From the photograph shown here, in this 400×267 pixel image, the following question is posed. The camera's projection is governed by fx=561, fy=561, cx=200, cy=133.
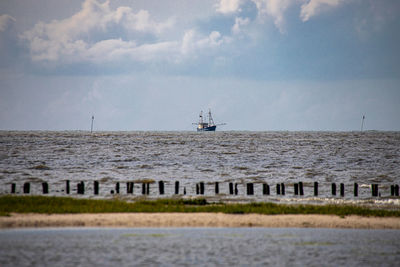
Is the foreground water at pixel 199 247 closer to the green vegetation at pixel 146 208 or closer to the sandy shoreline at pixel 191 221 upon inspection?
the sandy shoreline at pixel 191 221

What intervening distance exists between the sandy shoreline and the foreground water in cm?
109

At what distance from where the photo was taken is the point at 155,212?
30.9m

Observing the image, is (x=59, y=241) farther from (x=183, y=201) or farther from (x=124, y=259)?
(x=183, y=201)

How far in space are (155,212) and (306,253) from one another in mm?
10903

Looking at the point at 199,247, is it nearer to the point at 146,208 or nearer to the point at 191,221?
the point at 191,221

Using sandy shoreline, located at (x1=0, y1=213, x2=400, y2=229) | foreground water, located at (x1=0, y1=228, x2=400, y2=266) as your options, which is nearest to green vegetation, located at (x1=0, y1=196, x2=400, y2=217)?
sandy shoreline, located at (x1=0, y1=213, x2=400, y2=229)

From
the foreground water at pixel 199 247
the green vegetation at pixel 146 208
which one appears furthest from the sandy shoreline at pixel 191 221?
the foreground water at pixel 199 247

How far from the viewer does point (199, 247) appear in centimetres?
2308

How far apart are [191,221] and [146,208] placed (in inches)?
160

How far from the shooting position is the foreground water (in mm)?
20828

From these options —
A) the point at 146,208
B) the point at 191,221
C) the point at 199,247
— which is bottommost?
the point at 199,247

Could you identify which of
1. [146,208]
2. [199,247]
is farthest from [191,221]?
[199,247]

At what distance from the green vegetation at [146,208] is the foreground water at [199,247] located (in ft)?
12.6

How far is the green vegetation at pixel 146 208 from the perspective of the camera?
30.4 meters
